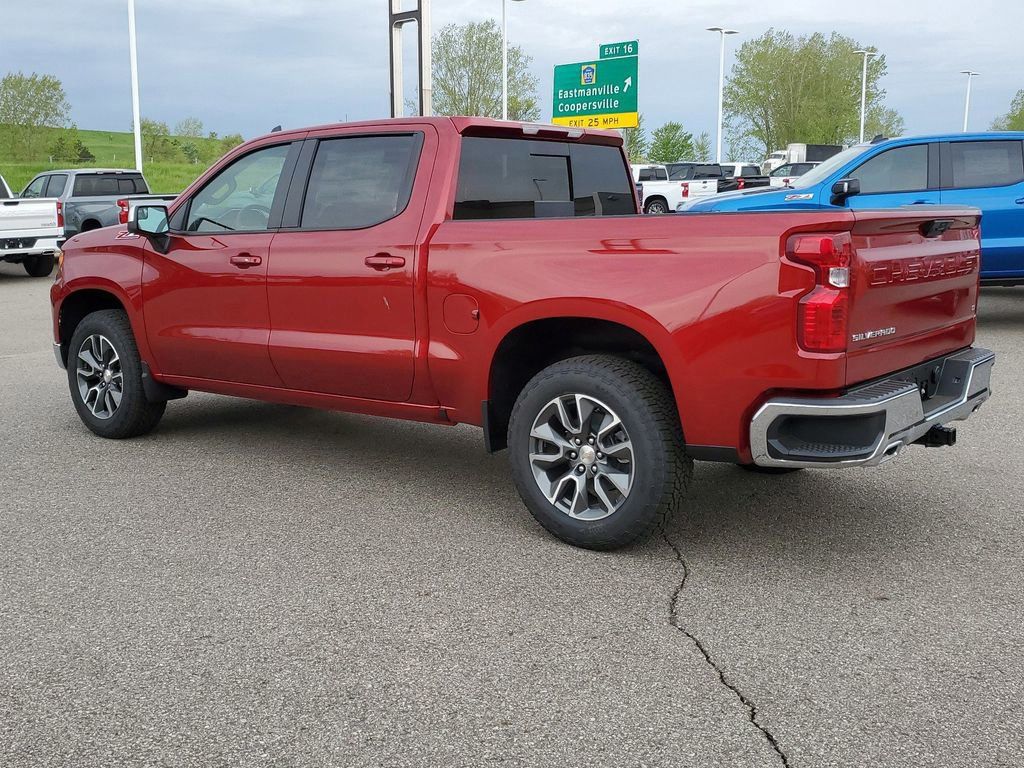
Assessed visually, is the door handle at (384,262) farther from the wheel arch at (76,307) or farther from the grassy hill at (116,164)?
the grassy hill at (116,164)

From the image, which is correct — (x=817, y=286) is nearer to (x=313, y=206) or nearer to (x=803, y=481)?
(x=803, y=481)

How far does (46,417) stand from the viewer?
23.9ft

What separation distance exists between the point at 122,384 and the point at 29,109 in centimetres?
7076

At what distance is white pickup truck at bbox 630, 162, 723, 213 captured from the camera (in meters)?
32.0

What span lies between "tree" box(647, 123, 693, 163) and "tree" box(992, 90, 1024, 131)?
32743 millimetres

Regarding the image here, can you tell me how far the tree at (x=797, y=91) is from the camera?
248 feet

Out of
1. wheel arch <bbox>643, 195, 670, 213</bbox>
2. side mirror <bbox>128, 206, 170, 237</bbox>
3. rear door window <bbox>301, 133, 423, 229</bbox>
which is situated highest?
wheel arch <bbox>643, 195, 670, 213</bbox>

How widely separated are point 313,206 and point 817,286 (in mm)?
2738

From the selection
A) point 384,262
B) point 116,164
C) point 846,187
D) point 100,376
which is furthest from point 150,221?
point 116,164

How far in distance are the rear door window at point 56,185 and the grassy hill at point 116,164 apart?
910cm

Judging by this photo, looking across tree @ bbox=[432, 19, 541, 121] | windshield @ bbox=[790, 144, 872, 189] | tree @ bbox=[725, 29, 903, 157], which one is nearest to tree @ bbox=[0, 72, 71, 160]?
tree @ bbox=[432, 19, 541, 121]

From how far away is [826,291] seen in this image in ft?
12.4

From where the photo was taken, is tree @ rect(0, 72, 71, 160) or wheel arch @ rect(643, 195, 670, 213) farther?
tree @ rect(0, 72, 71, 160)

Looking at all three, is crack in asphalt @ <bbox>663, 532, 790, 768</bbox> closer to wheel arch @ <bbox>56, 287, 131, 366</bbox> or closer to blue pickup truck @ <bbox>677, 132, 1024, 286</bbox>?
wheel arch @ <bbox>56, 287, 131, 366</bbox>
